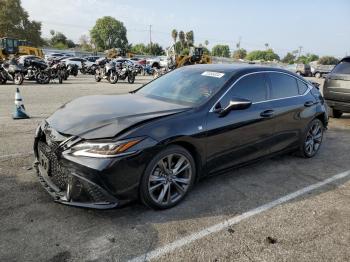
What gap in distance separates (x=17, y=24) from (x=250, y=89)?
76.5m

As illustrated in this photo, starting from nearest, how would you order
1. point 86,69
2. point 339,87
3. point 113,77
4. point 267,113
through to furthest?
point 267,113 → point 339,87 → point 113,77 → point 86,69

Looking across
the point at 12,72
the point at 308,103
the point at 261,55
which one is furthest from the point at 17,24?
the point at 261,55

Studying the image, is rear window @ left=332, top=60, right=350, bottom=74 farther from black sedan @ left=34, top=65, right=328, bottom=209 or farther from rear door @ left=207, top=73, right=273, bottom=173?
rear door @ left=207, top=73, right=273, bottom=173

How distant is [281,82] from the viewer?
536cm

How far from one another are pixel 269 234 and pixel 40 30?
262ft

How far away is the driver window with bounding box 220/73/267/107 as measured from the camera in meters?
4.41

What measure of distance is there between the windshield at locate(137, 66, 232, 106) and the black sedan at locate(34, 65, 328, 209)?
0.01 m

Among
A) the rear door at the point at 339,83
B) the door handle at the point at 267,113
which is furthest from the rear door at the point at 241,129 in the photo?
the rear door at the point at 339,83

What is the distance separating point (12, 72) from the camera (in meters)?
17.1

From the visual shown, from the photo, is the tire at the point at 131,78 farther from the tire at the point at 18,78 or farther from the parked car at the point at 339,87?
the parked car at the point at 339,87

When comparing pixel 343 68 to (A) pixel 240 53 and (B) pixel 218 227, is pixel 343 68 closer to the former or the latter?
(B) pixel 218 227

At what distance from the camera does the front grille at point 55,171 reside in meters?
3.52

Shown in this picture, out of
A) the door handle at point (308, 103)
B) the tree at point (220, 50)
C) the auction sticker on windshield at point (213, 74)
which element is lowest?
the door handle at point (308, 103)

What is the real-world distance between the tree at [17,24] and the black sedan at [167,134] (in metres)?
74.0
